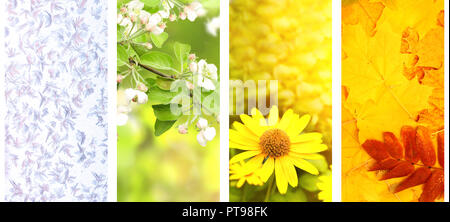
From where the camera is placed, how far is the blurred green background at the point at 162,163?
54.3 inches

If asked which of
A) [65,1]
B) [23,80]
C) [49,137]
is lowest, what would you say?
[49,137]

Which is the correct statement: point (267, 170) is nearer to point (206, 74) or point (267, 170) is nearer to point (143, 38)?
point (206, 74)

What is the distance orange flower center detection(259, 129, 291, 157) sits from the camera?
1371mm

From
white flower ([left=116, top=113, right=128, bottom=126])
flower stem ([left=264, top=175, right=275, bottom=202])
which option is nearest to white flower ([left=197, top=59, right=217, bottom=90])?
white flower ([left=116, top=113, right=128, bottom=126])

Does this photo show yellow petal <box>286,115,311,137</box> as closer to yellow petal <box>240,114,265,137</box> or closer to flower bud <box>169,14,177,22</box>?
yellow petal <box>240,114,265,137</box>

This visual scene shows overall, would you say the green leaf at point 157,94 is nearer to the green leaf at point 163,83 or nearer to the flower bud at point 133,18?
the green leaf at point 163,83

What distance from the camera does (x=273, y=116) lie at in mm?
1363

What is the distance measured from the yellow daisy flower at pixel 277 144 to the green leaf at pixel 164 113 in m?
0.23

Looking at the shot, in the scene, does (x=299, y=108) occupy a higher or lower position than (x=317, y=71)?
lower
